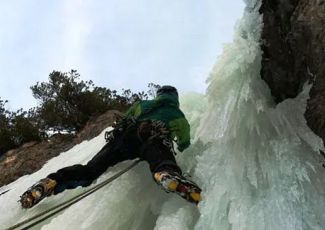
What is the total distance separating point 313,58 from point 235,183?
1693mm

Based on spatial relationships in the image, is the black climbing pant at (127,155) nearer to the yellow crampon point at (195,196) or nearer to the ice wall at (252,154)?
the yellow crampon point at (195,196)

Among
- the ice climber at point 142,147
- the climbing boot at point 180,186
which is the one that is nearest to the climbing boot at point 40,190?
the ice climber at point 142,147

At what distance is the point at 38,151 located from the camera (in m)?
10.6

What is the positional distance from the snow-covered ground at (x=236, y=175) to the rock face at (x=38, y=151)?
199 cm

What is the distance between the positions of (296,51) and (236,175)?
182 centimetres

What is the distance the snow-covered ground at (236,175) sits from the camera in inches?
213

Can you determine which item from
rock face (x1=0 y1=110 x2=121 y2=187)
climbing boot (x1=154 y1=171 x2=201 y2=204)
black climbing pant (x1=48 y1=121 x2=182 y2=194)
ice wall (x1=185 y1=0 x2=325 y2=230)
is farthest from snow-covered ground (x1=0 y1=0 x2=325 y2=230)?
rock face (x1=0 y1=110 x2=121 y2=187)

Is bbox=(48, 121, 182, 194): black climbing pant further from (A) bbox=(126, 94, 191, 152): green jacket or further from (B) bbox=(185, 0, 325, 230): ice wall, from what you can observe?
(B) bbox=(185, 0, 325, 230): ice wall

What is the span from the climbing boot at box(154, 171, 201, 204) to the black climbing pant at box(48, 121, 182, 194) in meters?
0.19

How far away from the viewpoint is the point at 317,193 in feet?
18.6

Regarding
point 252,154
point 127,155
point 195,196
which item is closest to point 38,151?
point 127,155

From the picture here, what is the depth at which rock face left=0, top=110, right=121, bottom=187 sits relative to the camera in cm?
988

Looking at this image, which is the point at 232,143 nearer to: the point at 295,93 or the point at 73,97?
the point at 295,93

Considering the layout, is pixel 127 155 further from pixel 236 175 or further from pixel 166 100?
pixel 236 175
